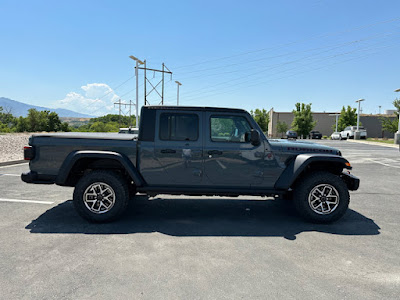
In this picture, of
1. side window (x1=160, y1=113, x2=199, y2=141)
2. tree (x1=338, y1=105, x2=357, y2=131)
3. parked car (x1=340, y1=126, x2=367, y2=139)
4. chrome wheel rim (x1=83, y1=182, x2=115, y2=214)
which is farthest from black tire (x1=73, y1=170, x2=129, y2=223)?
tree (x1=338, y1=105, x2=357, y2=131)

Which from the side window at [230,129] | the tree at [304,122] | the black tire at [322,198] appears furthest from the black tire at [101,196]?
the tree at [304,122]

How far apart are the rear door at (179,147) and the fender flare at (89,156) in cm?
43

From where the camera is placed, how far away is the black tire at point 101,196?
4.19 meters

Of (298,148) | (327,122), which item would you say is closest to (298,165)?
(298,148)

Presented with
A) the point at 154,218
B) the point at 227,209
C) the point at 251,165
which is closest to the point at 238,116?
the point at 251,165

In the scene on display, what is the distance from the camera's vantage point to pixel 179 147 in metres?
4.27

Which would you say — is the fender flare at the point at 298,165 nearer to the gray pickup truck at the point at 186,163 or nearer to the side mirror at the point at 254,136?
the gray pickup truck at the point at 186,163

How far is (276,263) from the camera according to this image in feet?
10.0

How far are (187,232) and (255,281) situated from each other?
1484 millimetres

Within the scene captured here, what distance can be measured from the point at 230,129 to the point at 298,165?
128cm

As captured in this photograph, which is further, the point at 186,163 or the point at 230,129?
the point at 230,129

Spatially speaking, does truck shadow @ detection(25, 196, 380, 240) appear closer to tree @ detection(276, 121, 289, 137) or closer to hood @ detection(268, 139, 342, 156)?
hood @ detection(268, 139, 342, 156)

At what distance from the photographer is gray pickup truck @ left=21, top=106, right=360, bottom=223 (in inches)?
166

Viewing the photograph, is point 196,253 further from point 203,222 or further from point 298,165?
point 298,165
